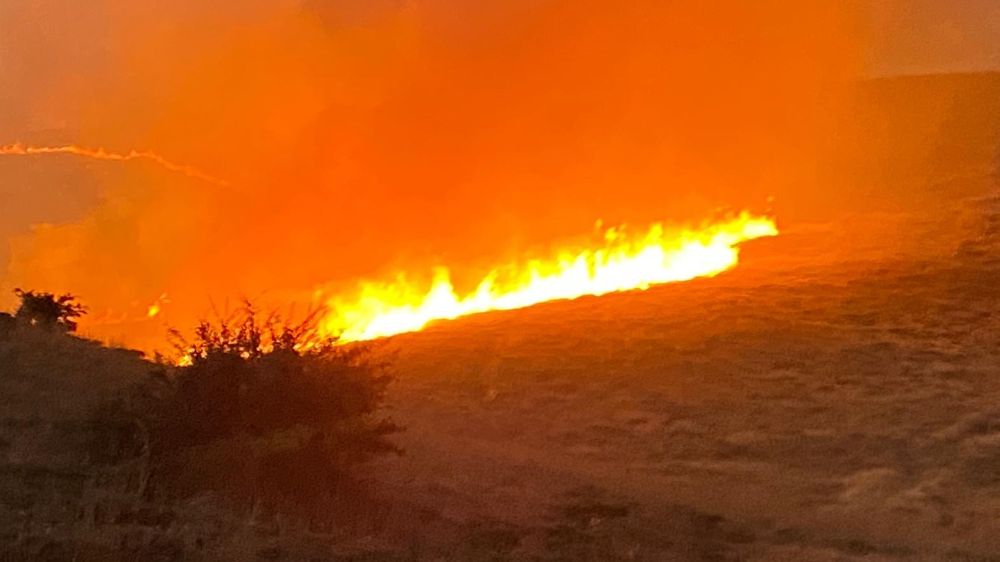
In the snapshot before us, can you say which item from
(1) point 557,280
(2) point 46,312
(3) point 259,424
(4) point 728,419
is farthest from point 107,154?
(3) point 259,424

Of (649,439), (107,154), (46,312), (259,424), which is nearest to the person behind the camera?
(259,424)

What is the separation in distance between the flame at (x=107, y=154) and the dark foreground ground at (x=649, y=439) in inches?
878

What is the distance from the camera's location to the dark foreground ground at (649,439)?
7.61 meters

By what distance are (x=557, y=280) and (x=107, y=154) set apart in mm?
19999

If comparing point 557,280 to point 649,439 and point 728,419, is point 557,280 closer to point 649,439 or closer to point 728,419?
point 728,419

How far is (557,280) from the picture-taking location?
23.7 m

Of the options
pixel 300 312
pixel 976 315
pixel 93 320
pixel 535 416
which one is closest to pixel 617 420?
pixel 535 416

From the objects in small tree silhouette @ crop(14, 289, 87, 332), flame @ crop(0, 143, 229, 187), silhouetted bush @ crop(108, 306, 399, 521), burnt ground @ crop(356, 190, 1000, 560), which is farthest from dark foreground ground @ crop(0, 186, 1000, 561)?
flame @ crop(0, 143, 229, 187)

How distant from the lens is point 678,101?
135ft

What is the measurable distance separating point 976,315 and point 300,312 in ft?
55.4

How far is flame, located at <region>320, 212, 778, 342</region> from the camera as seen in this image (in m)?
21.3

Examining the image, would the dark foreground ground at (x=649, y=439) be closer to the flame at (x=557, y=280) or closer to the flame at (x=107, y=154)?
the flame at (x=557, y=280)

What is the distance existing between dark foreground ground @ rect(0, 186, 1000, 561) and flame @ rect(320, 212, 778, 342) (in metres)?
2.15

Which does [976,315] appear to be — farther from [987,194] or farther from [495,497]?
[987,194]
